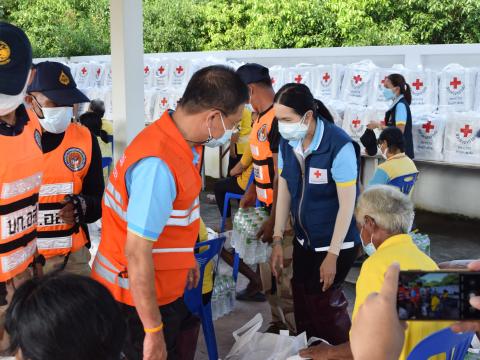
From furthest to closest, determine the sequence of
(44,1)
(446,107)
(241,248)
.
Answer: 1. (44,1)
2. (446,107)
3. (241,248)

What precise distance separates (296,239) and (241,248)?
67cm

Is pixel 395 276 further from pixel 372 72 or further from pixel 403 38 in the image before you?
pixel 403 38

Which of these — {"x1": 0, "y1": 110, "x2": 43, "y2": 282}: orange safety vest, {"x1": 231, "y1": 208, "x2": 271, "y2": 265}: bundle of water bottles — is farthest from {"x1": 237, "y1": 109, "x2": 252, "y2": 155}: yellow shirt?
{"x1": 0, "y1": 110, "x2": 43, "y2": 282}: orange safety vest

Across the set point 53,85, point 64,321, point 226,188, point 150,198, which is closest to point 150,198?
point 150,198

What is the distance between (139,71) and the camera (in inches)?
161

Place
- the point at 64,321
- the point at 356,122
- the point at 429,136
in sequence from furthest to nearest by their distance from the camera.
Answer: the point at 356,122, the point at 429,136, the point at 64,321

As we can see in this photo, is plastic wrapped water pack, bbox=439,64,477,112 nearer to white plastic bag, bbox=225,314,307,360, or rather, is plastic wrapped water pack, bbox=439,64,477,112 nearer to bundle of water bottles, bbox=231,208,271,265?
bundle of water bottles, bbox=231,208,271,265

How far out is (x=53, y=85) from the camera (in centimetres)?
259

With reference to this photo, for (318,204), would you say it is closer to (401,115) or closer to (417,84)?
(401,115)

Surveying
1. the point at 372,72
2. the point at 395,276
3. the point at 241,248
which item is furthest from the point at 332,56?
the point at 395,276

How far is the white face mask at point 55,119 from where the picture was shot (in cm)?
253

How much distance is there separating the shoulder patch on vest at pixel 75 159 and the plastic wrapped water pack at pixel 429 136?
5.16m

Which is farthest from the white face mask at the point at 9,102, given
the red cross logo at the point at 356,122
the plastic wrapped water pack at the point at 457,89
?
the plastic wrapped water pack at the point at 457,89

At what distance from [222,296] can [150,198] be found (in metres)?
2.09
